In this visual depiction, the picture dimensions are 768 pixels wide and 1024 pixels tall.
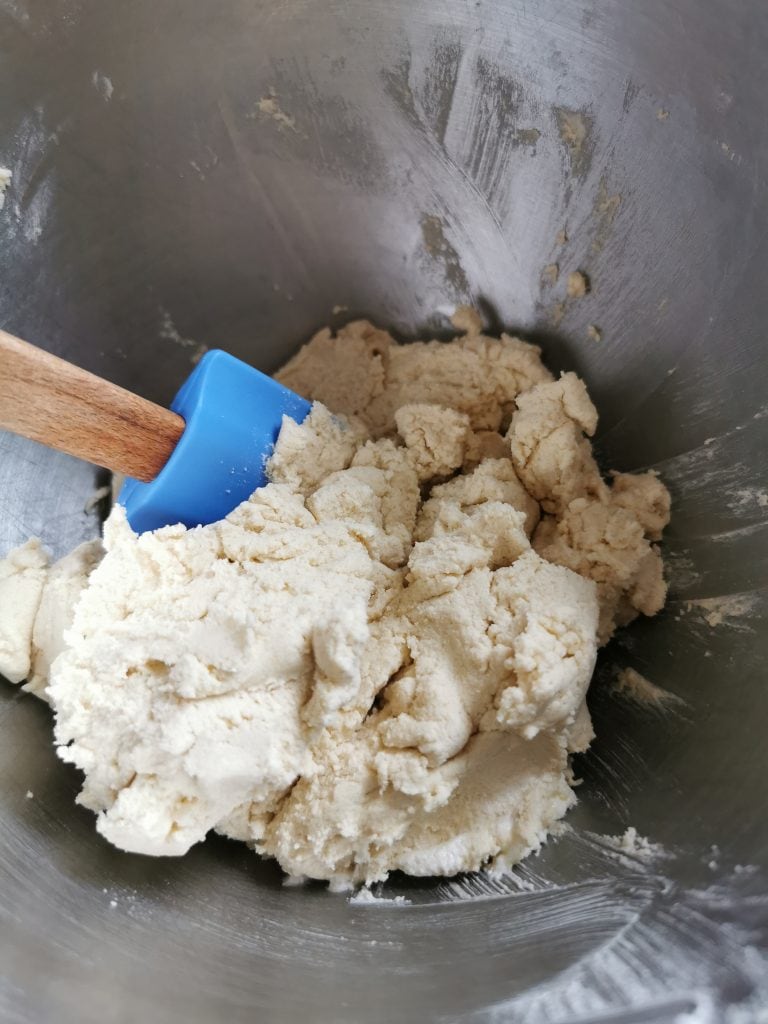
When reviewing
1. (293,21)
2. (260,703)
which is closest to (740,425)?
(260,703)

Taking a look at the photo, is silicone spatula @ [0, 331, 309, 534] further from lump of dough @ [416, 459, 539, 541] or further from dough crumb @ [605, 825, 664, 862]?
dough crumb @ [605, 825, 664, 862]

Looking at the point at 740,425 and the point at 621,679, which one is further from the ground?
the point at 740,425

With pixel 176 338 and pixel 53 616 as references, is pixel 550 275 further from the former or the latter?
pixel 53 616

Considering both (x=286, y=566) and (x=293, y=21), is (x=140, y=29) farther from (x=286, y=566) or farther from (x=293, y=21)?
(x=286, y=566)

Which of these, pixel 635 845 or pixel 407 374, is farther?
pixel 407 374

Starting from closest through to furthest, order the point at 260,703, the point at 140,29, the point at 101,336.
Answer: the point at 260,703 < the point at 140,29 < the point at 101,336

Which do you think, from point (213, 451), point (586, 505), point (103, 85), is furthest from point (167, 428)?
point (586, 505)

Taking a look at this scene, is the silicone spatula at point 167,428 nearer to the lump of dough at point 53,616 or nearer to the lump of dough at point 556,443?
the lump of dough at point 53,616

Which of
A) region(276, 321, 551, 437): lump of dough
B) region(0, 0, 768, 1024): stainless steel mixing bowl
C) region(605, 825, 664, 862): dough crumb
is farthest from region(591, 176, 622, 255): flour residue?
region(605, 825, 664, 862): dough crumb
